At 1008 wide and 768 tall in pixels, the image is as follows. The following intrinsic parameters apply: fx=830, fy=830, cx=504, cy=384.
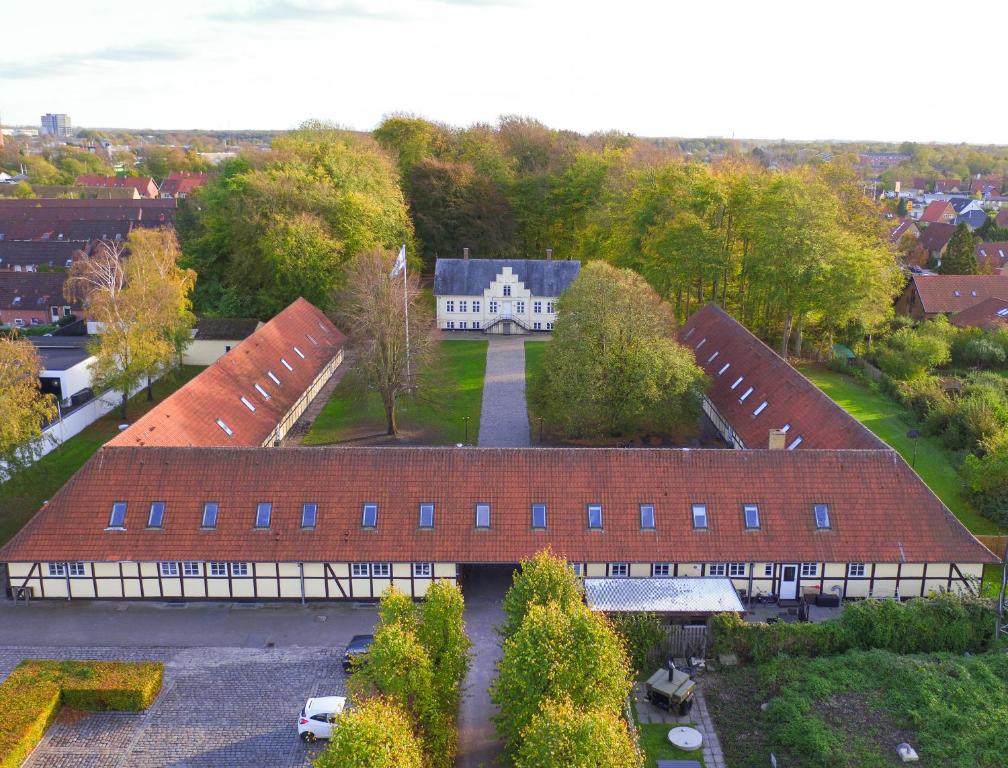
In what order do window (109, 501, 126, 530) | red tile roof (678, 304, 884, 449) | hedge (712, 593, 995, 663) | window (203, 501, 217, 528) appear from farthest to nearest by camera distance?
red tile roof (678, 304, 884, 449), window (203, 501, 217, 528), window (109, 501, 126, 530), hedge (712, 593, 995, 663)

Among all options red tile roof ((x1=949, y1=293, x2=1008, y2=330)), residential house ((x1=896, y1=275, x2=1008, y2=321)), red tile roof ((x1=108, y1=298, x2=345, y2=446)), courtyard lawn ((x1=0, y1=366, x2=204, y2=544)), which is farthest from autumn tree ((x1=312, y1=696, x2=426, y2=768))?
residential house ((x1=896, y1=275, x2=1008, y2=321))

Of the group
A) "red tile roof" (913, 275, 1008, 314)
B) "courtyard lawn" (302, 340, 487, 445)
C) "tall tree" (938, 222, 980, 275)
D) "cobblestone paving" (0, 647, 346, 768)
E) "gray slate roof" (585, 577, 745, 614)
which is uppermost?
"tall tree" (938, 222, 980, 275)

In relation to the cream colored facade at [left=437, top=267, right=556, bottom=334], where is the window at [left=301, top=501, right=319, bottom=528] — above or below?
below

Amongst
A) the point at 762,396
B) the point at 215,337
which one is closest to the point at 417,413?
the point at 215,337

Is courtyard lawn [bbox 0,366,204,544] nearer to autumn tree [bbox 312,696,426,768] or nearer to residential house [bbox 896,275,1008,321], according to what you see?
autumn tree [bbox 312,696,426,768]

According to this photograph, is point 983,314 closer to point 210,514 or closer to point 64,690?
point 210,514

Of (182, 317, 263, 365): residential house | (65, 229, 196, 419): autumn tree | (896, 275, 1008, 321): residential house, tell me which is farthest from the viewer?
(896, 275, 1008, 321): residential house

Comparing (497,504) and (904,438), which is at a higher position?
(497,504)
